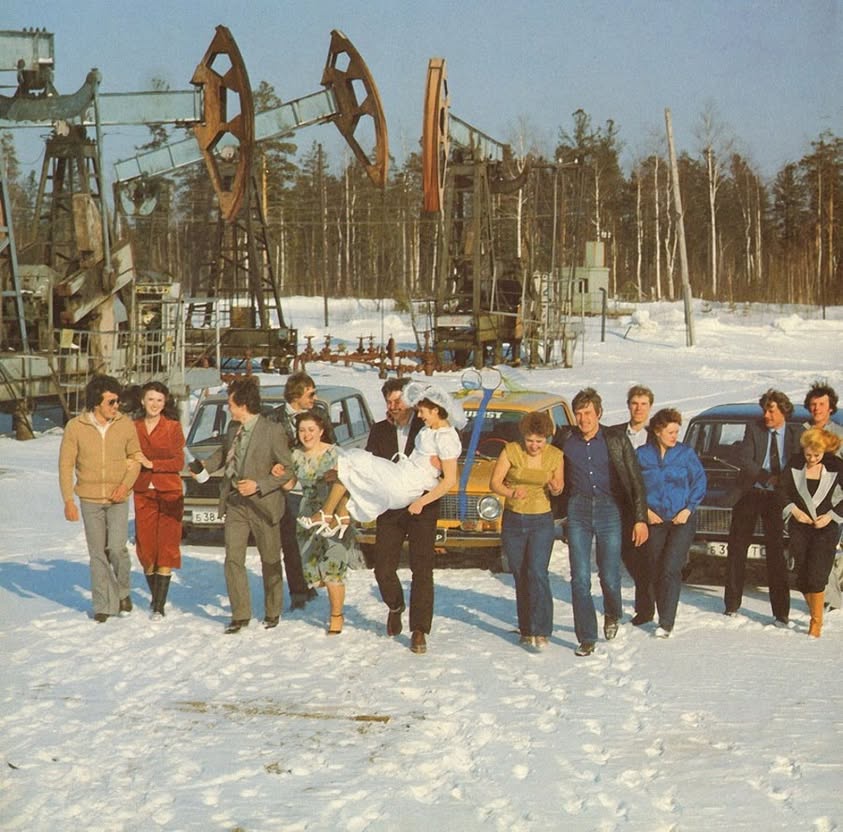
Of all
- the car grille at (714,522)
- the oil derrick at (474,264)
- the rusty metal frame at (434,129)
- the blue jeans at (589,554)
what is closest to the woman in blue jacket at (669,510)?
the blue jeans at (589,554)

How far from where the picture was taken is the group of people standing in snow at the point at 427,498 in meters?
8.02

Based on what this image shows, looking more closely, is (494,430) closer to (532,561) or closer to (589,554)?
(589,554)

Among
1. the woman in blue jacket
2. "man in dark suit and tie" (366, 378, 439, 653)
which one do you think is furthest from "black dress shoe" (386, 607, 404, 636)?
the woman in blue jacket

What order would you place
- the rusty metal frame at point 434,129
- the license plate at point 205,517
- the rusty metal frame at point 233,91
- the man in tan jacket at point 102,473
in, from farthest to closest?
the rusty metal frame at point 434,129
the rusty metal frame at point 233,91
the license plate at point 205,517
the man in tan jacket at point 102,473

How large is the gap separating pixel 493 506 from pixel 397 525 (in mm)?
2873

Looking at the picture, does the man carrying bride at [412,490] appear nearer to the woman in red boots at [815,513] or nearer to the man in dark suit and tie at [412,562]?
the man in dark suit and tie at [412,562]

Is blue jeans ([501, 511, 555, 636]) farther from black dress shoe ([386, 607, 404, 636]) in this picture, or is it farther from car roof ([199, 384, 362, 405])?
car roof ([199, 384, 362, 405])

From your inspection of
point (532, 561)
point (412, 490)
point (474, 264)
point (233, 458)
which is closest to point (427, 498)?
point (412, 490)

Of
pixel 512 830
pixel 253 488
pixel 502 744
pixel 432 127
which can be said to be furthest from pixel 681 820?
pixel 432 127

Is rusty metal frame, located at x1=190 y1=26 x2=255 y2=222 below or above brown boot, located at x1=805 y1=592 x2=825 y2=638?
above

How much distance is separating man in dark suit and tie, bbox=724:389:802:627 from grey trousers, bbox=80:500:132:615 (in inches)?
169

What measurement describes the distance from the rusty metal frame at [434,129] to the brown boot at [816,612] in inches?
302

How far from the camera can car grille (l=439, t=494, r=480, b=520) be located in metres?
10.9

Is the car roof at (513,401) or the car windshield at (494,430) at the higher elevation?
the car roof at (513,401)
